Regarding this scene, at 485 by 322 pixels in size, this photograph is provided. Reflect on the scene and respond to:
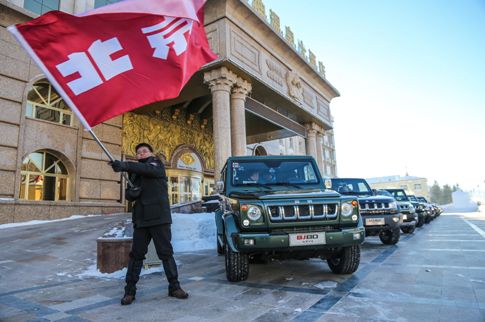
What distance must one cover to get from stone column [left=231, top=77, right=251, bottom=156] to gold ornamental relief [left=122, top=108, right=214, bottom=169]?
5.89 meters

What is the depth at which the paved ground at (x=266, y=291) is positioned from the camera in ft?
10.0

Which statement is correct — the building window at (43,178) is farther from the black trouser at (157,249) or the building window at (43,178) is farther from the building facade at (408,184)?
the building facade at (408,184)

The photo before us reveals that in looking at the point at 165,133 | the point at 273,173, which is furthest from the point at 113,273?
the point at 165,133

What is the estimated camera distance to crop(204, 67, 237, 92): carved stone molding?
50.0 feet

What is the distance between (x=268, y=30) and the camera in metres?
18.1

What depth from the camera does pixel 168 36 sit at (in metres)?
4.43

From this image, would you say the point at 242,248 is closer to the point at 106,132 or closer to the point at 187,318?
the point at 187,318

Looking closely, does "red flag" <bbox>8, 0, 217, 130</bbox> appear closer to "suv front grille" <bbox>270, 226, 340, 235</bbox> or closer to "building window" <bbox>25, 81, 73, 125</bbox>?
"suv front grille" <bbox>270, 226, 340, 235</bbox>

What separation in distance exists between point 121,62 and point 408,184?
114592mm

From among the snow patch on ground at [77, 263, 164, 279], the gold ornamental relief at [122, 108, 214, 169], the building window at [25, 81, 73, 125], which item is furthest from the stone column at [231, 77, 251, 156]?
the snow patch on ground at [77, 263, 164, 279]

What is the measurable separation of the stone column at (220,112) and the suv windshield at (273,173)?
9.28 m

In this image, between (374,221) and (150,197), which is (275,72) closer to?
(374,221)

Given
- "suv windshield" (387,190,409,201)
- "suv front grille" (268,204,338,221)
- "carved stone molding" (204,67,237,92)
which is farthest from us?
"carved stone molding" (204,67,237,92)

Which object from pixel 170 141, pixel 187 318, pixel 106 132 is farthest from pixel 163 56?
pixel 170 141
